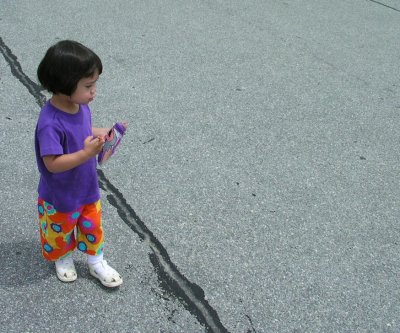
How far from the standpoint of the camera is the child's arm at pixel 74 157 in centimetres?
163

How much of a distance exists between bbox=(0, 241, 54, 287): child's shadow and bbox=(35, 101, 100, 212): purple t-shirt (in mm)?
461

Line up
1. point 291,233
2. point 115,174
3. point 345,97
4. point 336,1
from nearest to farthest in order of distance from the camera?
point 291,233 → point 115,174 → point 345,97 → point 336,1

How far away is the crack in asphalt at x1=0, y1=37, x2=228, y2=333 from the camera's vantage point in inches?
80.9

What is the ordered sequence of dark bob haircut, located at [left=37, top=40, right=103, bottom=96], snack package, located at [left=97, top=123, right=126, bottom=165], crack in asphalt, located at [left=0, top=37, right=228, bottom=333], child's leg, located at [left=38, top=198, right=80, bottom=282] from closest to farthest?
dark bob haircut, located at [left=37, top=40, right=103, bottom=96] < snack package, located at [left=97, top=123, right=126, bottom=165] < child's leg, located at [left=38, top=198, right=80, bottom=282] < crack in asphalt, located at [left=0, top=37, right=228, bottom=333]

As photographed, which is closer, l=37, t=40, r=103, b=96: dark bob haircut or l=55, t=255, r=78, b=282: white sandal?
l=37, t=40, r=103, b=96: dark bob haircut

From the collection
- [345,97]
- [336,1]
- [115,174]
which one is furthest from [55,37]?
[336,1]

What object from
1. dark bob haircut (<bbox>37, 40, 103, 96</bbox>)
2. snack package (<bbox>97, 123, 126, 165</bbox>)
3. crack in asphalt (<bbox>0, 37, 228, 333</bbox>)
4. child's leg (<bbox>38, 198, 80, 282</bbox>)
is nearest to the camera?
dark bob haircut (<bbox>37, 40, 103, 96</bbox>)

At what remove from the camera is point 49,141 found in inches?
64.7

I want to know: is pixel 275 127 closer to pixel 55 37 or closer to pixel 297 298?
pixel 297 298

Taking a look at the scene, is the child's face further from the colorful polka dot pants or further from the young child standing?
the colorful polka dot pants

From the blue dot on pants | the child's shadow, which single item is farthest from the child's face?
the child's shadow

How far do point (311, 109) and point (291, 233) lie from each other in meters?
1.60

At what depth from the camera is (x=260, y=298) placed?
2182 millimetres

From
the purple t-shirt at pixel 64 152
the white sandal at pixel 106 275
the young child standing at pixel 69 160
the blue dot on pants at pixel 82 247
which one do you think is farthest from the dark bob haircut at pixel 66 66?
the white sandal at pixel 106 275
